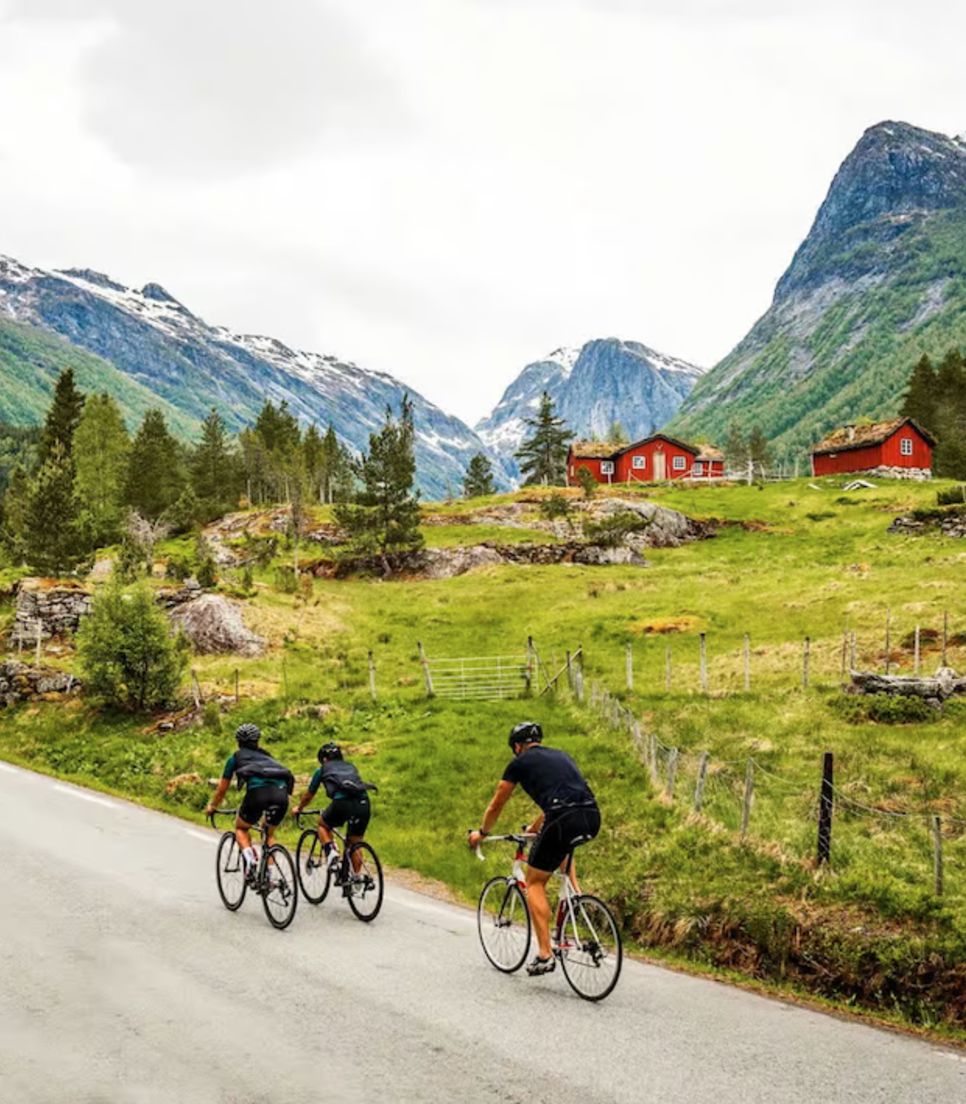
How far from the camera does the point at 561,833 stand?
927cm

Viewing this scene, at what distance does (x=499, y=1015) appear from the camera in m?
8.72

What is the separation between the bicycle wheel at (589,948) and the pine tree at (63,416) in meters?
78.8

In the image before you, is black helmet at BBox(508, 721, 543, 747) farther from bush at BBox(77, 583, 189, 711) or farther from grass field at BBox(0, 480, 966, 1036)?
bush at BBox(77, 583, 189, 711)

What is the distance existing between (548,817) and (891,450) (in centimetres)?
9620

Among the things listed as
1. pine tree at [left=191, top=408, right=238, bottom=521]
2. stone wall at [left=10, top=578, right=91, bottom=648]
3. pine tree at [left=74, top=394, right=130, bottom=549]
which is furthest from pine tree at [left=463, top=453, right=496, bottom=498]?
stone wall at [left=10, top=578, right=91, bottom=648]

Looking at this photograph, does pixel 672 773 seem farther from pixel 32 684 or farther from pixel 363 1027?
pixel 32 684

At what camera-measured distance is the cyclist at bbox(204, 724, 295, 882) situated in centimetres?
1221

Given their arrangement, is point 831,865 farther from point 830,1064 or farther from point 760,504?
point 760,504

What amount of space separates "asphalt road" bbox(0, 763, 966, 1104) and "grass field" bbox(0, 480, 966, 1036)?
6.41 feet

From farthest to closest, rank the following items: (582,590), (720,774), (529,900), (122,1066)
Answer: (582,590)
(720,774)
(529,900)
(122,1066)

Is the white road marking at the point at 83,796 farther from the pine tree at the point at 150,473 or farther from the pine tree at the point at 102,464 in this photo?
the pine tree at the point at 150,473

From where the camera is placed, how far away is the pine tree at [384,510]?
65.5 m

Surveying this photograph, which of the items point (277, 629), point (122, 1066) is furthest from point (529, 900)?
point (277, 629)

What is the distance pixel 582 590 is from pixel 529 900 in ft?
139
